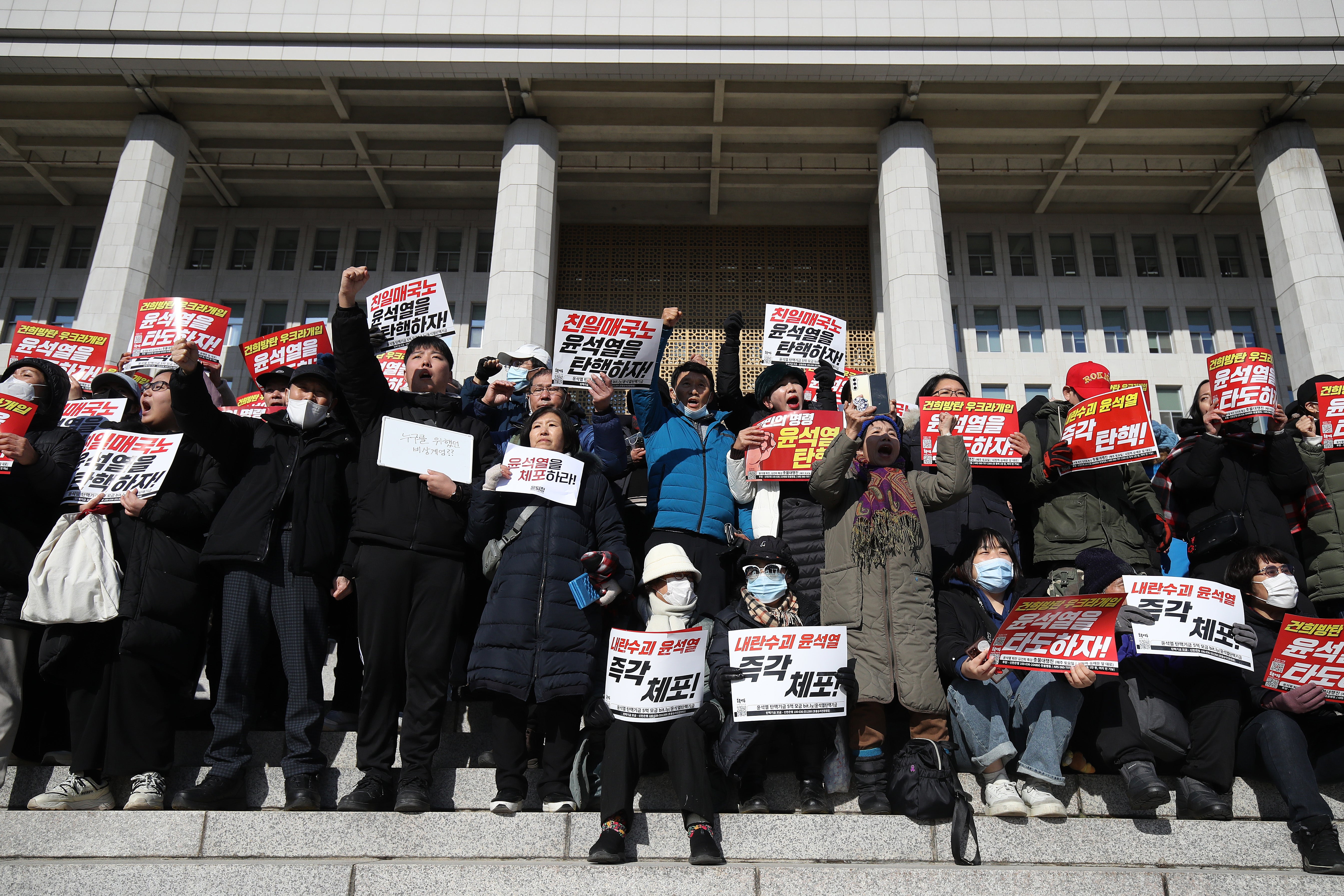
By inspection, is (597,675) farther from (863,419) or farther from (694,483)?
(863,419)

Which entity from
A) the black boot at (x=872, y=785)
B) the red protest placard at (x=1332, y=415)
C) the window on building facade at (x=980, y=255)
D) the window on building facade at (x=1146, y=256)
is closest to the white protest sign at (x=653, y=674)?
the black boot at (x=872, y=785)

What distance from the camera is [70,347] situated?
33.1 ft

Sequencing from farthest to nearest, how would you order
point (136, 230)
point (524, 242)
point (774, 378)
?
point (136, 230) < point (524, 242) < point (774, 378)

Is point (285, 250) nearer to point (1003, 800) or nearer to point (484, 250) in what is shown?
point (484, 250)

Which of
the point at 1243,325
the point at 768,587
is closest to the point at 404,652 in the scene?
the point at 768,587

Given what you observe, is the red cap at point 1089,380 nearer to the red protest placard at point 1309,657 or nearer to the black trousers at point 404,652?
the red protest placard at point 1309,657

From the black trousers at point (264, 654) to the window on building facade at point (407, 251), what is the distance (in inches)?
856

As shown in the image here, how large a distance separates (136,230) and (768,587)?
789 inches

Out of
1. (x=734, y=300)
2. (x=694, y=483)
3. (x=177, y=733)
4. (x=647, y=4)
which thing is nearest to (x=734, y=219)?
(x=734, y=300)

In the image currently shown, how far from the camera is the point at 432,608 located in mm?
4949

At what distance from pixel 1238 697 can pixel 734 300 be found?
20.5 meters

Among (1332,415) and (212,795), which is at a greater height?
(1332,415)

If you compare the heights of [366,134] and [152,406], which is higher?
[366,134]

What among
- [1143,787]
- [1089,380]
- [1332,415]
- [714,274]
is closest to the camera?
[1143,787]
